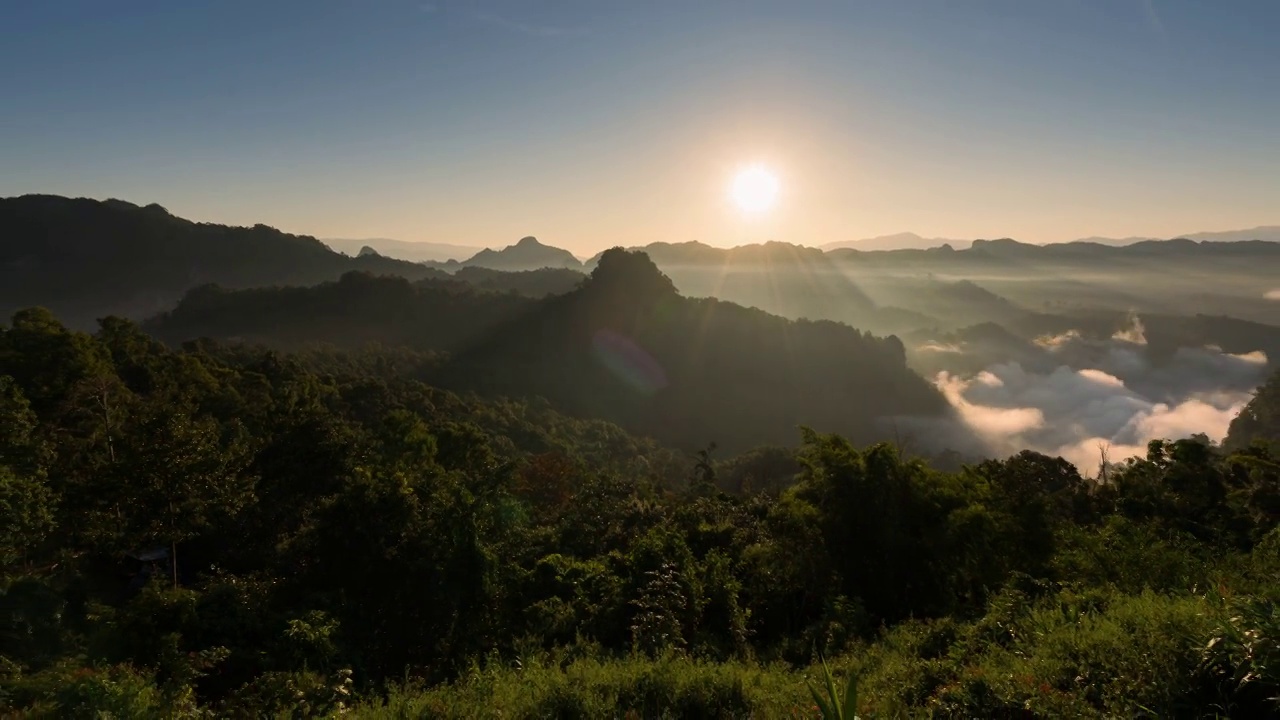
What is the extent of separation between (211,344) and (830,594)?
78.9m

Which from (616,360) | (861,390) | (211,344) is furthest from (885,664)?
(861,390)

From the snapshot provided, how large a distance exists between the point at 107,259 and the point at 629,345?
154m

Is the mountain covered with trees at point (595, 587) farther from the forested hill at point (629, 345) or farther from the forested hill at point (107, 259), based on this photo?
the forested hill at point (107, 259)

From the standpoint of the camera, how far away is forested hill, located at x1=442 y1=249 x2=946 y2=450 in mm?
111938

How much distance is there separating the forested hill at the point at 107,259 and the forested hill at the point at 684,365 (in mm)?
114956

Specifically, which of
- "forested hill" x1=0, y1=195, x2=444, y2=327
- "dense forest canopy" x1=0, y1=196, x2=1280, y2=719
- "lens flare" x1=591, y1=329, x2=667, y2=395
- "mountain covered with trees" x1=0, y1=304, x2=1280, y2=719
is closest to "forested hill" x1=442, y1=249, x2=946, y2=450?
"lens flare" x1=591, y1=329, x2=667, y2=395

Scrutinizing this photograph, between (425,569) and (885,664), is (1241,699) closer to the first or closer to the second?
(885,664)

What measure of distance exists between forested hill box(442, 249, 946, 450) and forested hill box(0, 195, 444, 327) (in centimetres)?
11496

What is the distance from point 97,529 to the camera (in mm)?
14828

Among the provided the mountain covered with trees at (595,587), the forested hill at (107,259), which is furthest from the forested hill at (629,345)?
the mountain covered with trees at (595,587)

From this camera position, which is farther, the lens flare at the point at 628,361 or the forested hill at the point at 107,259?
the forested hill at the point at 107,259

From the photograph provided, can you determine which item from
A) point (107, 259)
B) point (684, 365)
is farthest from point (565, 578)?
point (107, 259)

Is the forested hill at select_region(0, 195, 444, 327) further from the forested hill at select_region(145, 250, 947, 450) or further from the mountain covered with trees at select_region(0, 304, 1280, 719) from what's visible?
the mountain covered with trees at select_region(0, 304, 1280, 719)

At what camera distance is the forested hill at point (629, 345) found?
11350 centimetres
